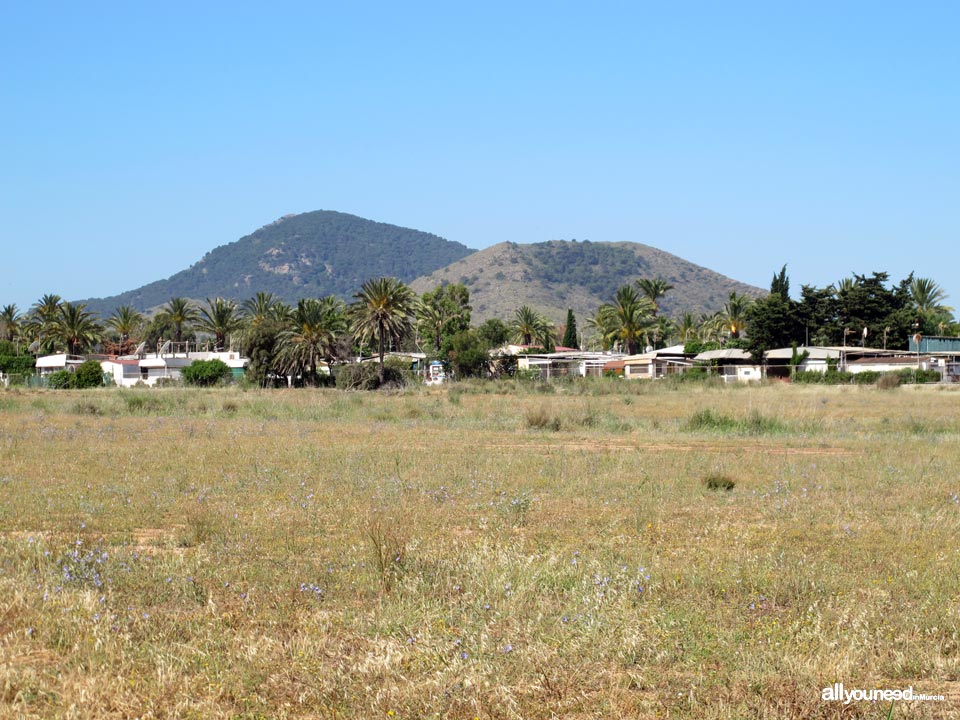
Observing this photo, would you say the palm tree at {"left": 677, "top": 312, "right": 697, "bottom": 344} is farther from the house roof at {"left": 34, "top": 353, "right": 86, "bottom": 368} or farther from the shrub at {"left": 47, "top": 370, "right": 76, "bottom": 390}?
the shrub at {"left": 47, "top": 370, "right": 76, "bottom": 390}

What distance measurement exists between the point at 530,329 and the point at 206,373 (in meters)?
55.8

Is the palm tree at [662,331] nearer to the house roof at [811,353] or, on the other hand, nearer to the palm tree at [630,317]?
the palm tree at [630,317]

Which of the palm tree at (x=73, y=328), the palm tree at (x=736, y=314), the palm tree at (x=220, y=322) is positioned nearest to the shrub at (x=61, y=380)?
the palm tree at (x=73, y=328)

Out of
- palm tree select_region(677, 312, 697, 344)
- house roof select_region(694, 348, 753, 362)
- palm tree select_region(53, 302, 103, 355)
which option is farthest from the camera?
palm tree select_region(677, 312, 697, 344)

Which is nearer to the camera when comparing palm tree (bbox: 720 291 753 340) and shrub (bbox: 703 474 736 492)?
shrub (bbox: 703 474 736 492)

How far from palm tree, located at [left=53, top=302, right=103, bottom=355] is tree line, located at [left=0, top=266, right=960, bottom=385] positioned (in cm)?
12

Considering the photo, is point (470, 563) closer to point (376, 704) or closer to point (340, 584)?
point (340, 584)

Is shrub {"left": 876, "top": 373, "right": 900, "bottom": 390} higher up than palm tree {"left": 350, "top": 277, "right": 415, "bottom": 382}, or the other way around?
palm tree {"left": 350, "top": 277, "right": 415, "bottom": 382}

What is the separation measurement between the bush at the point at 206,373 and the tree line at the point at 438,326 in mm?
3468

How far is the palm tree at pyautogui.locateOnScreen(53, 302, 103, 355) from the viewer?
94.7 meters

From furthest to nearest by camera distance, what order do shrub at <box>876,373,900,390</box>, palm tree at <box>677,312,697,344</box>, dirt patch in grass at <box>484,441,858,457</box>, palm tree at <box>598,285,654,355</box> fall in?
palm tree at <box>677,312,697,344</box> → palm tree at <box>598,285,654,355</box> → shrub at <box>876,373,900,390</box> → dirt patch in grass at <box>484,441,858,457</box>

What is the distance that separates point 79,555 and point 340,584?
2.86 m

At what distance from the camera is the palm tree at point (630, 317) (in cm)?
9906

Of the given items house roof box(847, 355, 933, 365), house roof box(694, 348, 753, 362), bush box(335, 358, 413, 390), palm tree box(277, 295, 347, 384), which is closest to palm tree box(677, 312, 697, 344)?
house roof box(694, 348, 753, 362)
